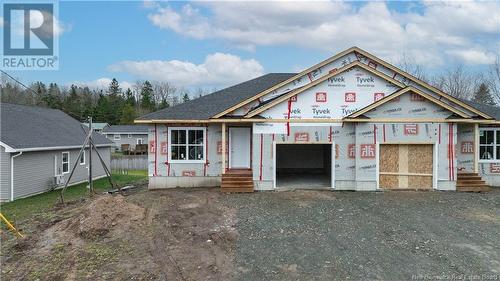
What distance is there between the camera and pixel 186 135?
1455cm

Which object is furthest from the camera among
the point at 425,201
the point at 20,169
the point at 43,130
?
the point at 43,130

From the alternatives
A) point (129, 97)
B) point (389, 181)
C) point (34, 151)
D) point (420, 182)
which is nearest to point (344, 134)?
point (389, 181)

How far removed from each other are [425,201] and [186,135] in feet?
30.0

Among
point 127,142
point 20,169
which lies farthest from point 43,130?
point 127,142

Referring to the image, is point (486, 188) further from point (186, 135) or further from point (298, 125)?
point (186, 135)

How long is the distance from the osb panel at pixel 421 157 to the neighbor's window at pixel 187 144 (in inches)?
317

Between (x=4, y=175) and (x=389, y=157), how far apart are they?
16.1m

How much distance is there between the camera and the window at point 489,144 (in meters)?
14.7

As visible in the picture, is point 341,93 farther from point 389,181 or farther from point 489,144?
point 489,144

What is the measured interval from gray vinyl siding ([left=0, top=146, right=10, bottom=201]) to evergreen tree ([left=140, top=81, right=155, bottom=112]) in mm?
50475

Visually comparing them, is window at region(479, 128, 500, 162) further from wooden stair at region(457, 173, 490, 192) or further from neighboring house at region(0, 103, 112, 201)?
neighboring house at region(0, 103, 112, 201)

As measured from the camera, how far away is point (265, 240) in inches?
299

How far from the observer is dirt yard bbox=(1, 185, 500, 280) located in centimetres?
607

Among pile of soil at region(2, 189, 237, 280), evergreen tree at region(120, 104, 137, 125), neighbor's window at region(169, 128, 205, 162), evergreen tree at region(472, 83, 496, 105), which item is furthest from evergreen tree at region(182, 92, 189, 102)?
pile of soil at region(2, 189, 237, 280)
